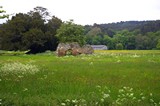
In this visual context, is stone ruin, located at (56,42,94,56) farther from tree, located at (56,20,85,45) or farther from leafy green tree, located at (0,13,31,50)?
leafy green tree, located at (0,13,31,50)

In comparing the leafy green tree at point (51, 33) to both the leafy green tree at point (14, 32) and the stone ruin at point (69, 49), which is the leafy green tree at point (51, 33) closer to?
the leafy green tree at point (14, 32)

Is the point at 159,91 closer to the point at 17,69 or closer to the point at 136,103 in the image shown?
the point at 136,103

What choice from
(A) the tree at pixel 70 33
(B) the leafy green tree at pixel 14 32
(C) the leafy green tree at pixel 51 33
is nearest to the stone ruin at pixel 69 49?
(A) the tree at pixel 70 33

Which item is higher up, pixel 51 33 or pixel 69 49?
pixel 51 33

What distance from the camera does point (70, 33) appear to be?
275 ft

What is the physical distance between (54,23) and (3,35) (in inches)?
615

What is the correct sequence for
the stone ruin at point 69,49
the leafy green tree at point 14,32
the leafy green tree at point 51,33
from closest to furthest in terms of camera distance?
the stone ruin at point 69,49
the leafy green tree at point 14,32
the leafy green tree at point 51,33

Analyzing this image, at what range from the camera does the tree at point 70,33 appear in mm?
81688

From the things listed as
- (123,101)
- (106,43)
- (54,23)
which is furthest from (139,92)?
(106,43)

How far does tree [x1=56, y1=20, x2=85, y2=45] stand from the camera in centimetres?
8169

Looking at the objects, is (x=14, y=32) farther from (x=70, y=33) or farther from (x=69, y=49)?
(x=69, y=49)

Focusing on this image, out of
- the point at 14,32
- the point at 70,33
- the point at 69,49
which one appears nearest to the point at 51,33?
the point at 70,33

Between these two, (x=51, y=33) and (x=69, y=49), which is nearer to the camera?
(x=69, y=49)

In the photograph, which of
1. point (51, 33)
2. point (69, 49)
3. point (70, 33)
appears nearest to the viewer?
point (69, 49)
